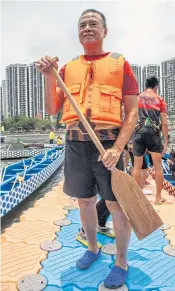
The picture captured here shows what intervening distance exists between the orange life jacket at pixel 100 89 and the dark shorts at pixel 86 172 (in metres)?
0.18

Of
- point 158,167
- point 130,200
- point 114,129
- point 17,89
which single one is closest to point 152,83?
point 158,167

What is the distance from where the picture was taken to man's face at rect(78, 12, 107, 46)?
Answer: 163 cm

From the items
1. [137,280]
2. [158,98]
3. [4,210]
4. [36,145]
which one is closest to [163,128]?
[158,98]

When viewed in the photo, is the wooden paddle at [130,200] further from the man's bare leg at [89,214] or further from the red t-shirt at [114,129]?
the man's bare leg at [89,214]

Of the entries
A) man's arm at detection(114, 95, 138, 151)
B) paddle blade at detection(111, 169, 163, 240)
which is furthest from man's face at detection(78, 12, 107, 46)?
paddle blade at detection(111, 169, 163, 240)

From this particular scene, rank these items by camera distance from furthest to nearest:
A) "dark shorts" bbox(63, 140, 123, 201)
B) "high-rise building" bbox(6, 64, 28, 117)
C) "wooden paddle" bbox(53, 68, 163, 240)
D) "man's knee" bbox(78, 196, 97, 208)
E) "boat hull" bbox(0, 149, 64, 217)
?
"high-rise building" bbox(6, 64, 28, 117) < "boat hull" bbox(0, 149, 64, 217) < "man's knee" bbox(78, 196, 97, 208) < "dark shorts" bbox(63, 140, 123, 201) < "wooden paddle" bbox(53, 68, 163, 240)

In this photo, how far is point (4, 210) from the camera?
11.3ft

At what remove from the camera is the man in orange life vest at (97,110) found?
1.60 m

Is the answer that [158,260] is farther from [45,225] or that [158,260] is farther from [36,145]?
[36,145]

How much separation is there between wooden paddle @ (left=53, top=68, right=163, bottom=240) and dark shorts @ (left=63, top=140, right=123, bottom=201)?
0.21 feet

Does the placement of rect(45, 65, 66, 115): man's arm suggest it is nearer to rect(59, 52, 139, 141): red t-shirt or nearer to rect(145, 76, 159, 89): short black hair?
rect(59, 52, 139, 141): red t-shirt

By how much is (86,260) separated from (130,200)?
0.64 m

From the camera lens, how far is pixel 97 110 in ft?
5.24

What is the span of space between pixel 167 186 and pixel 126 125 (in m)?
2.94
